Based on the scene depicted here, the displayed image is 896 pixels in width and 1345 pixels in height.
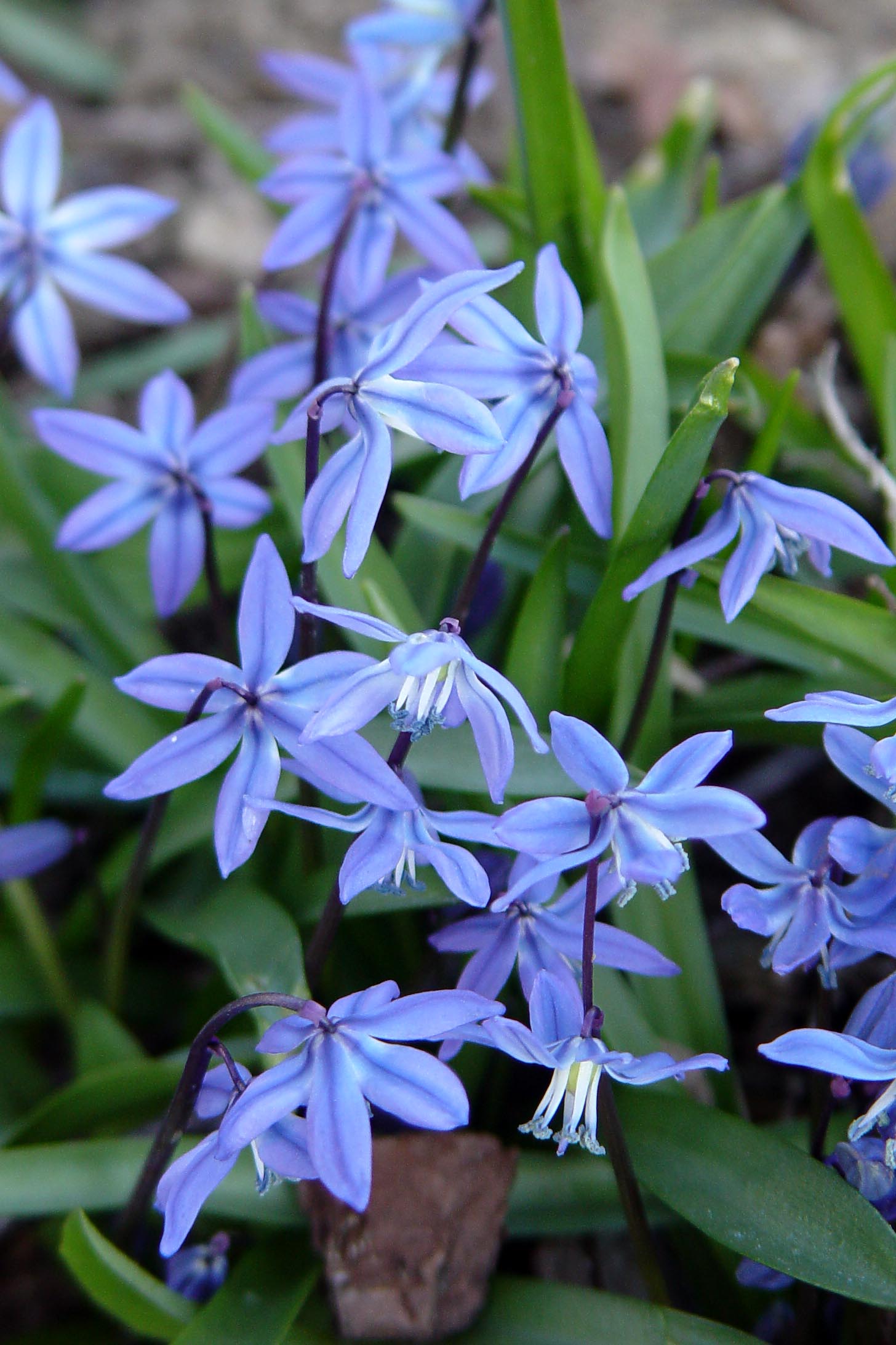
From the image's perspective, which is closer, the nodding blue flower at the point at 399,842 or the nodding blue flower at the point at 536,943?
the nodding blue flower at the point at 399,842

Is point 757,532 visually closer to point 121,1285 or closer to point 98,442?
point 98,442

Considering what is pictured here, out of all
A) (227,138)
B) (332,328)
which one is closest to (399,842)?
(332,328)

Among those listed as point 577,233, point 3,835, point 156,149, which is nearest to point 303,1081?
point 3,835

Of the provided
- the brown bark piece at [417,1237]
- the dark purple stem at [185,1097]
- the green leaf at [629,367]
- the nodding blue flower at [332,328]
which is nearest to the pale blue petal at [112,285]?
the nodding blue flower at [332,328]

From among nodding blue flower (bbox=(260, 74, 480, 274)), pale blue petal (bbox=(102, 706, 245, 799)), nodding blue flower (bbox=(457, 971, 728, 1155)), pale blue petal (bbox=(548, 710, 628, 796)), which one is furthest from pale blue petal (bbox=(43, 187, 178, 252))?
nodding blue flower (bbox=(457, 971, 728, 1155))

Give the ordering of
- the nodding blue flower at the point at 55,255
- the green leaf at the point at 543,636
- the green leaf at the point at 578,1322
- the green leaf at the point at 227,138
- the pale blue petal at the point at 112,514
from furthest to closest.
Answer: the green leaf at the point at 227,138 < the nodding blue flower at the point at 55,255 < the pale blue petal at the point at 112,514 < the green leaf at the point at 543,636 < the green leaf at the point at 578,1322

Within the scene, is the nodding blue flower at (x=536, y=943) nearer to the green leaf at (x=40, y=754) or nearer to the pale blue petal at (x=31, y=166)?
the green leaf at (x=40, y=754)

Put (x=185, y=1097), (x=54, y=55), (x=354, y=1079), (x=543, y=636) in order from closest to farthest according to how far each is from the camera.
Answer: (x=354, y=1079)
(x=185, y=1097)
(x=543, y=636)
(x=54, y=55)

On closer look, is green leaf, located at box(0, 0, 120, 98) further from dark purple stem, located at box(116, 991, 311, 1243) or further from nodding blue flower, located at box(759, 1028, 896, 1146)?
nodding blue flower, located at box(759, 1028, 896, 1146)
